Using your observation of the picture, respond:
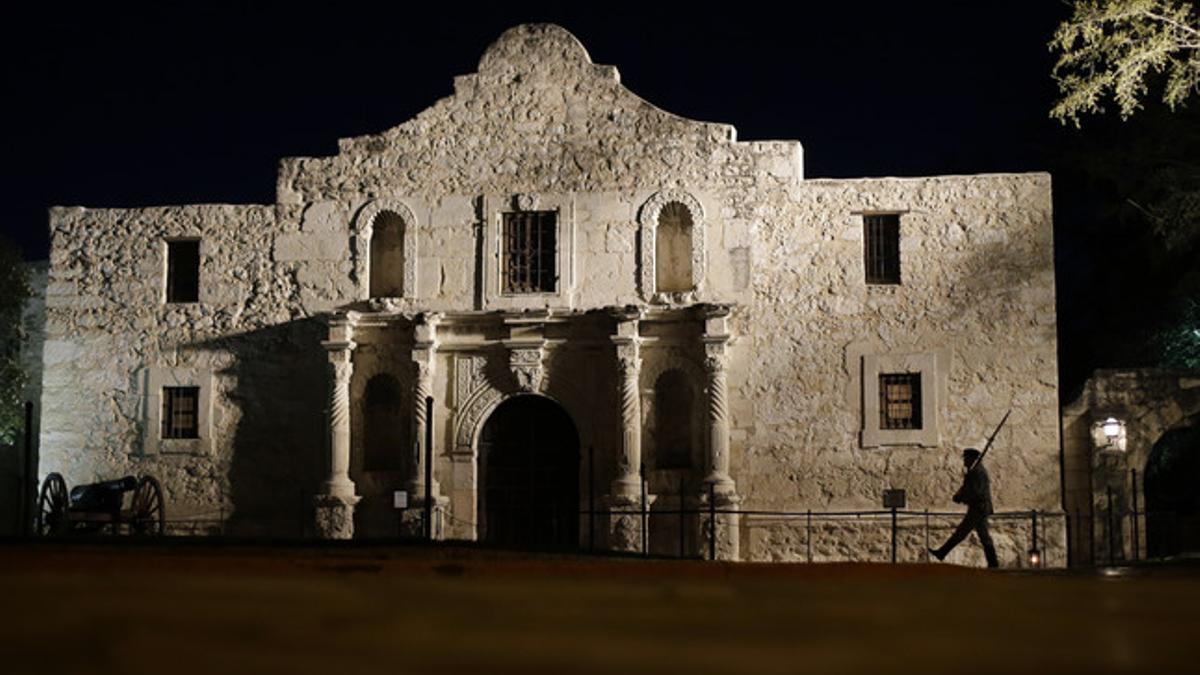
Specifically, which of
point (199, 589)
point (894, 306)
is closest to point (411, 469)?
point (894, 306)

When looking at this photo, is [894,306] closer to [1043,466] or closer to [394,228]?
[1043,466]

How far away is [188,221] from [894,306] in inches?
444

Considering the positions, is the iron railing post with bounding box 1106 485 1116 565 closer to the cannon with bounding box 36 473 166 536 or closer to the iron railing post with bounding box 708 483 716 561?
the iron railing post with bounding box 708 483 716 561

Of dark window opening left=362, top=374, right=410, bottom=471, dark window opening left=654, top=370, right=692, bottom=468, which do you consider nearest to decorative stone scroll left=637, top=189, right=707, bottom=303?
dark window opening left=654, top=370, right=692, bottom=468

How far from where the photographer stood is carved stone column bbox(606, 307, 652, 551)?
21.2 meters

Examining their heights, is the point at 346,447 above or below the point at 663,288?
below

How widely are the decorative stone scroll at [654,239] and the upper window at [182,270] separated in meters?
7.37

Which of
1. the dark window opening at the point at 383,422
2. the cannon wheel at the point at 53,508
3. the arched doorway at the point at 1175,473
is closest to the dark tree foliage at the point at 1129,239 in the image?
the arched doorway at the point at 1175,473

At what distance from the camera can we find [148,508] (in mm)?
22609

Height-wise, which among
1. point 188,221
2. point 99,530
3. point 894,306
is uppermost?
point 188,221

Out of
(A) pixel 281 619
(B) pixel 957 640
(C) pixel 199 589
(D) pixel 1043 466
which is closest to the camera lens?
(B) pixel 957 640

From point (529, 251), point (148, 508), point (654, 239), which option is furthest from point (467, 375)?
point (148, 508)

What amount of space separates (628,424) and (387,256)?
16.1 ft

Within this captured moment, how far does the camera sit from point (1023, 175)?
22.0 meters
